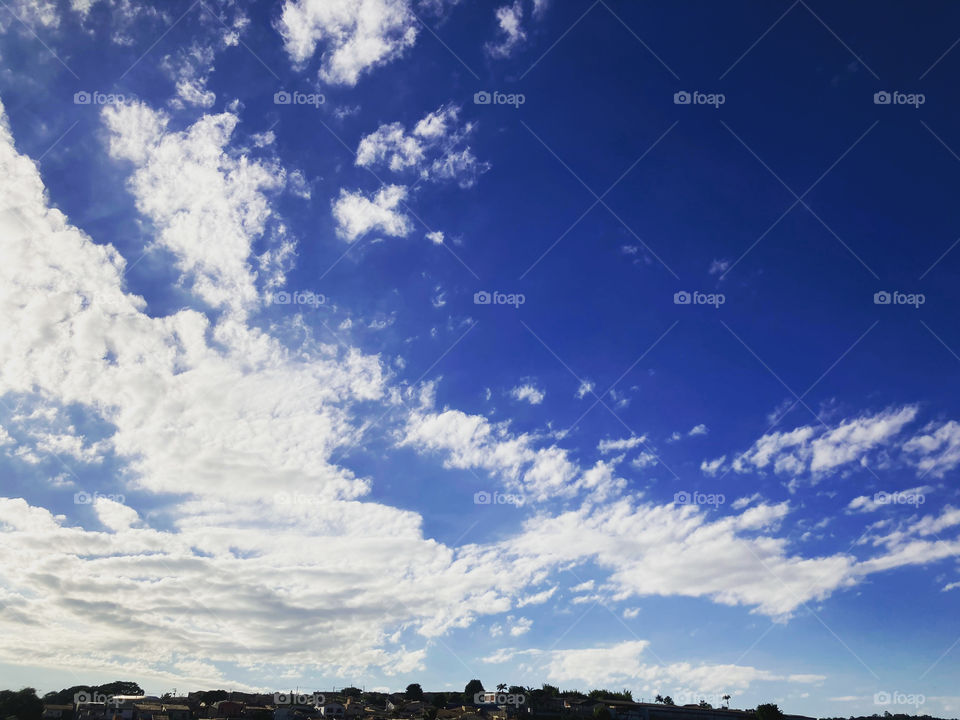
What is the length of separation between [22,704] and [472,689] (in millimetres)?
113388

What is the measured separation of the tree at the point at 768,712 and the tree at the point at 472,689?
76646 mm

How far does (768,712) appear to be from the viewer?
140 meters

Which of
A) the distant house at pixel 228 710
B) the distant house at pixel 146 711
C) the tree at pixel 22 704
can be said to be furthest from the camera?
the distant house at pixel 228 710

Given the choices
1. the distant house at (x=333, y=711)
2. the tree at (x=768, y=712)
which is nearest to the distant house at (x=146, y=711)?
the distant house at (x=333, y=711)

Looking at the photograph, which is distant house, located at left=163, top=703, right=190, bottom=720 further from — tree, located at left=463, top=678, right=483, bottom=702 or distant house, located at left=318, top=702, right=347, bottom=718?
tree, located at left=463, top=678, right=483, bottom=702

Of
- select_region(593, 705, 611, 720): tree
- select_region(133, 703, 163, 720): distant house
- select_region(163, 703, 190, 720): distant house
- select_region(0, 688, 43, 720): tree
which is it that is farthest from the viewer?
select_region(593, 705, 611, 720): tree

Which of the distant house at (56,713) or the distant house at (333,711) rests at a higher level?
the distant house at (56,713)

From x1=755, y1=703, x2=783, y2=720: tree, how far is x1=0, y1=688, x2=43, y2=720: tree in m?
152

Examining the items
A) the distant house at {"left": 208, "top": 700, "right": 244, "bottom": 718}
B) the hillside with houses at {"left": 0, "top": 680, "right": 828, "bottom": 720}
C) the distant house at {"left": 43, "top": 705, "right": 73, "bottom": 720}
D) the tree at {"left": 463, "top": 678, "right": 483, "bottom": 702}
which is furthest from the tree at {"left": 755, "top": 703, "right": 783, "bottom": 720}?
the distant house at {"left": 43, "top": 705, "right": 73, "bottom": 720}

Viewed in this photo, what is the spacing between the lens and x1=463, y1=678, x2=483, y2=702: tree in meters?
176

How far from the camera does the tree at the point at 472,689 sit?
17638cm

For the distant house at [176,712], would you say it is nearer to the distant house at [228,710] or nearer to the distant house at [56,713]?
the distant house at [228,710]

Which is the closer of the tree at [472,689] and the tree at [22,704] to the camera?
the tree at [22,704]

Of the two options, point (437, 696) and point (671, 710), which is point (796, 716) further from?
point (437, 696)
